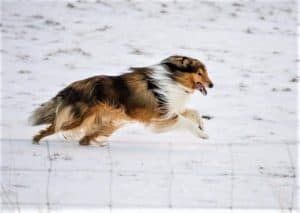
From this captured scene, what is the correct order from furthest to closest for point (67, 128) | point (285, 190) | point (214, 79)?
point (214, 79) < point (67, 128) < point (285, 190)

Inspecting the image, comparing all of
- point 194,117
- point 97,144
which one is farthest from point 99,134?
point 194,117

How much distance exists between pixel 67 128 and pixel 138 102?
679 mm

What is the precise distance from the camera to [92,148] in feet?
28.3

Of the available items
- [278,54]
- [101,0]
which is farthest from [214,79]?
[101,0]

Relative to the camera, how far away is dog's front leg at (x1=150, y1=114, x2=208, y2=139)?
8.95 metres

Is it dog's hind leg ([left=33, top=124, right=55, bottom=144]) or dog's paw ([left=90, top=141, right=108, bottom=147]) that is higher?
dog's hind leg ([left=33, top=124, right=55, bottom=144])

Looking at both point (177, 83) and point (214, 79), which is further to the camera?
point (214, 79)

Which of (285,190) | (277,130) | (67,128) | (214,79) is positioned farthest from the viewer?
(214,79)

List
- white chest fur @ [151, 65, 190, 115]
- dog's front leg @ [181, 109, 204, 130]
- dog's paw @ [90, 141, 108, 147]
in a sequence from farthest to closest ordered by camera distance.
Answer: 1. dog's front leg @ [181, 109, 204, 130]
2. white chest fur @ [151, 65, 190, 115]
3. dog's paw @ [90, 141, 108, 147]

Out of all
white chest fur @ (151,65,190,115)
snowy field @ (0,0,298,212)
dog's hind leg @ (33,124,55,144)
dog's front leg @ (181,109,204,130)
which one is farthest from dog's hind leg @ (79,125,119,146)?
dog's front leg @ (181,109,204,130)

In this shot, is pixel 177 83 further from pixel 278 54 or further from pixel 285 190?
pixel 278 54

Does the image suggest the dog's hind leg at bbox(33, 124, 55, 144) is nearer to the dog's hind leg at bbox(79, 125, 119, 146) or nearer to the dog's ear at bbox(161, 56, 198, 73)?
the dog's hind leg at bbox(79, 125, 119, 146)

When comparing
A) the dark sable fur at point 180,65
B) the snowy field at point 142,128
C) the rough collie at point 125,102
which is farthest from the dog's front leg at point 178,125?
the dark sable fur at point 180,65

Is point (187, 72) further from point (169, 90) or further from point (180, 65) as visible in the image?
point (169, 90)
